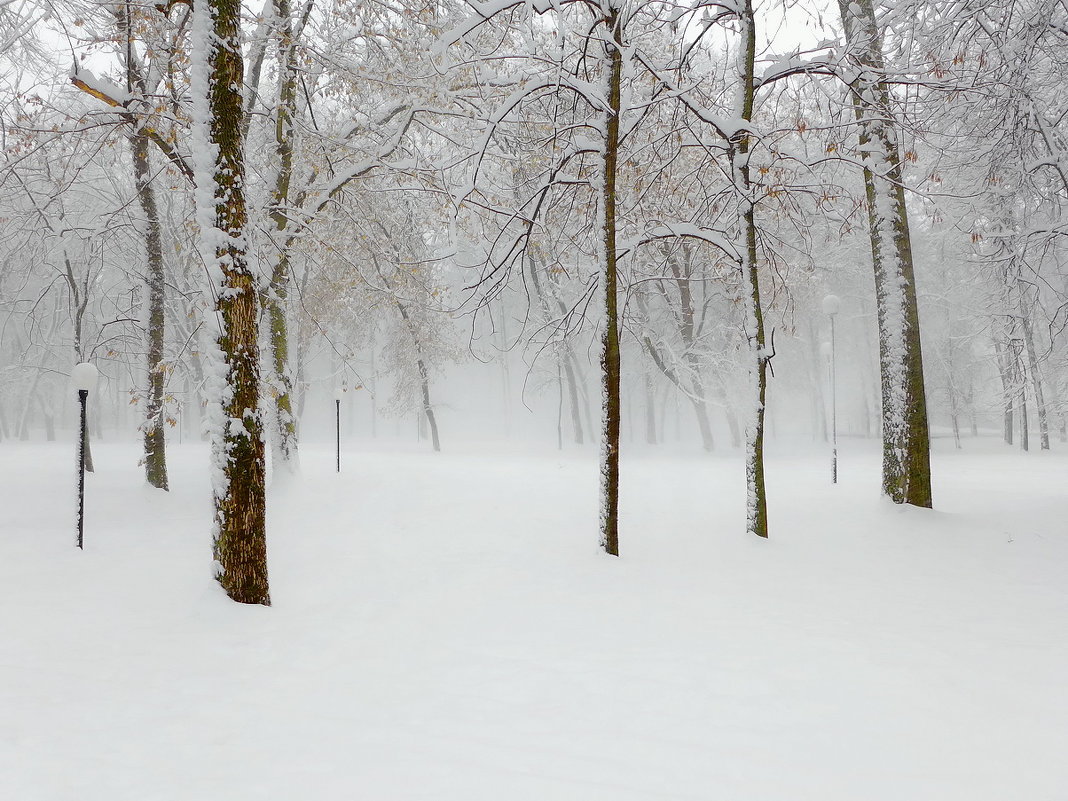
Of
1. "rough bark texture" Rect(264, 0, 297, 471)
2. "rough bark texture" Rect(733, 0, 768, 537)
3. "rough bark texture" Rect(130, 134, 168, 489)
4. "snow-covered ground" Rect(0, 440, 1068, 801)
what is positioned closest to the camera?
"snow-covered ground" Rect(0, 440, 1068, 801)

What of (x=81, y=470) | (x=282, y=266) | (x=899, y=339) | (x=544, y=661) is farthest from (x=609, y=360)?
(x=282, y=266)

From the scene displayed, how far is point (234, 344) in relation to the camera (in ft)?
17.5

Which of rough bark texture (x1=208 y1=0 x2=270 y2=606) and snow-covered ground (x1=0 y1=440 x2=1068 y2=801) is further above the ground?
rough bark texture (x1=208 y1=0 x2=270 y2=606)

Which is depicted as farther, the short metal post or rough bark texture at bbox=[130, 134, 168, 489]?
rough bark texture at bbox=[130, 134, 168, 489]

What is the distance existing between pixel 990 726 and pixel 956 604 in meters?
2.70

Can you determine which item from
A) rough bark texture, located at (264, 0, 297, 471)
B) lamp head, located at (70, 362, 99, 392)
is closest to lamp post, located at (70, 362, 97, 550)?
lamp head, located at (70, 362, 99, 392)

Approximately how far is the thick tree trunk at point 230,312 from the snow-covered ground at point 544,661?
1.57ft

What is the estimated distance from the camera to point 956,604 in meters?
5.64

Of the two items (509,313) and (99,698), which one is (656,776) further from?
(509,313)

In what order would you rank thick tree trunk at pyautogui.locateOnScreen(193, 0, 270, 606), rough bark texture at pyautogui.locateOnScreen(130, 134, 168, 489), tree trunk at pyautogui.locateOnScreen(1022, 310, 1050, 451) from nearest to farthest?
thick tree trunk at pyautogui.locateOnScreen(193, 0, 270, 606) < rough bark texture at pyautogui.locateOnScreen(130, 134, 168, 489) < tree trunk at pyautogui.locateOnScreen(1022, 310, 1050, 451)

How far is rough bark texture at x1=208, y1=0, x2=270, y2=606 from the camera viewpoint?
5246 mm

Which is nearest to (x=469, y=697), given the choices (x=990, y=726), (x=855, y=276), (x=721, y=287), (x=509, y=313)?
(x=990, y=726)

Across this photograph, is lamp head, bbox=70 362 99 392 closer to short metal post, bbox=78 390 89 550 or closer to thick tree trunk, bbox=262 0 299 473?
short metal post, bbox=78 390 89 550

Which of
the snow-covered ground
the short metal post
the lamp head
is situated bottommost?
the snow-covered ground
